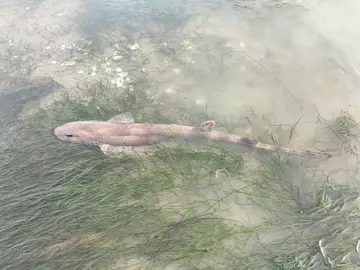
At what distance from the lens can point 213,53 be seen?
7383 mm

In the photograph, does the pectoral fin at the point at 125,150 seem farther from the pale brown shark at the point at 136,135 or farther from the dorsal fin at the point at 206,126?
the dorsal fin at the point at 206,126

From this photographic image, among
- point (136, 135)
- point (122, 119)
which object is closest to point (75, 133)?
point (122, 119)

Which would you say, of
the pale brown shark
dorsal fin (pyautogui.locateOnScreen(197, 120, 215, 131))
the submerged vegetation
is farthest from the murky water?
the submerged vegetation

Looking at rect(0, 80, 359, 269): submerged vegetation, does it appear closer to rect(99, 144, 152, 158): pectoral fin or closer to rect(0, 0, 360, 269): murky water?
rect(99, 144, 152, 158): pectoral fin

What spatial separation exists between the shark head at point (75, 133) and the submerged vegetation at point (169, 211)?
160 millimetres

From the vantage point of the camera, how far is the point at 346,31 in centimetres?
730

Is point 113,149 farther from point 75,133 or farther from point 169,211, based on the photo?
point 169,211

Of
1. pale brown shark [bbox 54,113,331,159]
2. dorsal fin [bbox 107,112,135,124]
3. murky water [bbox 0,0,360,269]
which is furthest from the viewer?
murky water [bbox 0,0,360,269]

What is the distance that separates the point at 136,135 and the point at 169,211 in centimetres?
163

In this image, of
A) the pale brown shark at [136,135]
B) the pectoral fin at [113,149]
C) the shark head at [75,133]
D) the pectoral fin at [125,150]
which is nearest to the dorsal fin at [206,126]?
the pale brown shark at [136,135]

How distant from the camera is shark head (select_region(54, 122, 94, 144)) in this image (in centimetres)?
573

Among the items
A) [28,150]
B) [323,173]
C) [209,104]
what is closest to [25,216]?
[28,150]

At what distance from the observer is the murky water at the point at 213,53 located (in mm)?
6266

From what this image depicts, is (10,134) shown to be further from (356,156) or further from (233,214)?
(356,156)
